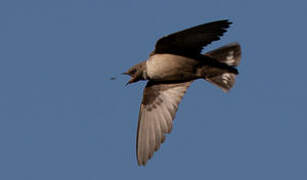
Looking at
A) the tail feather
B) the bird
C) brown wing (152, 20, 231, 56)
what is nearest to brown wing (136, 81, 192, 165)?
the bird

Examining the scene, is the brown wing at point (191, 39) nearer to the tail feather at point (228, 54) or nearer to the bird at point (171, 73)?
the bird at point (171, 73)

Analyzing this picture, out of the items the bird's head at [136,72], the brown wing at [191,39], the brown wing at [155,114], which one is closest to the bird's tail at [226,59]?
the brown wing at [155,114]

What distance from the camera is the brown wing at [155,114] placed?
31.0 ft

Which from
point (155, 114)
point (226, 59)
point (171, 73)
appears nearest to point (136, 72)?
point (171, 73)

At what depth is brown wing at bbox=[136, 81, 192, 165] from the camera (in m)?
9.45

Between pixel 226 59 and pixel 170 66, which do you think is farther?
pixel 226 59

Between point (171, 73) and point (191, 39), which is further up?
point (191, 39)

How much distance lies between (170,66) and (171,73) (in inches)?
5.3

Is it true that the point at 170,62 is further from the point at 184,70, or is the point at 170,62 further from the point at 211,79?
the point at 211,79

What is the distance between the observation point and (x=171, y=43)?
29.3 feet

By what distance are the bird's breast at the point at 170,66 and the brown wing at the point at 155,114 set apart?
1.39ft

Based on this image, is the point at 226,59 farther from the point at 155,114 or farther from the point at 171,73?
the point at 155,114

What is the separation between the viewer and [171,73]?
917 cm

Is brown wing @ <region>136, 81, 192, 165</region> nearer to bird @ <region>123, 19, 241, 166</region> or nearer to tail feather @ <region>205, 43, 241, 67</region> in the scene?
bird @ <region>123, 19, 241, 166</region>
